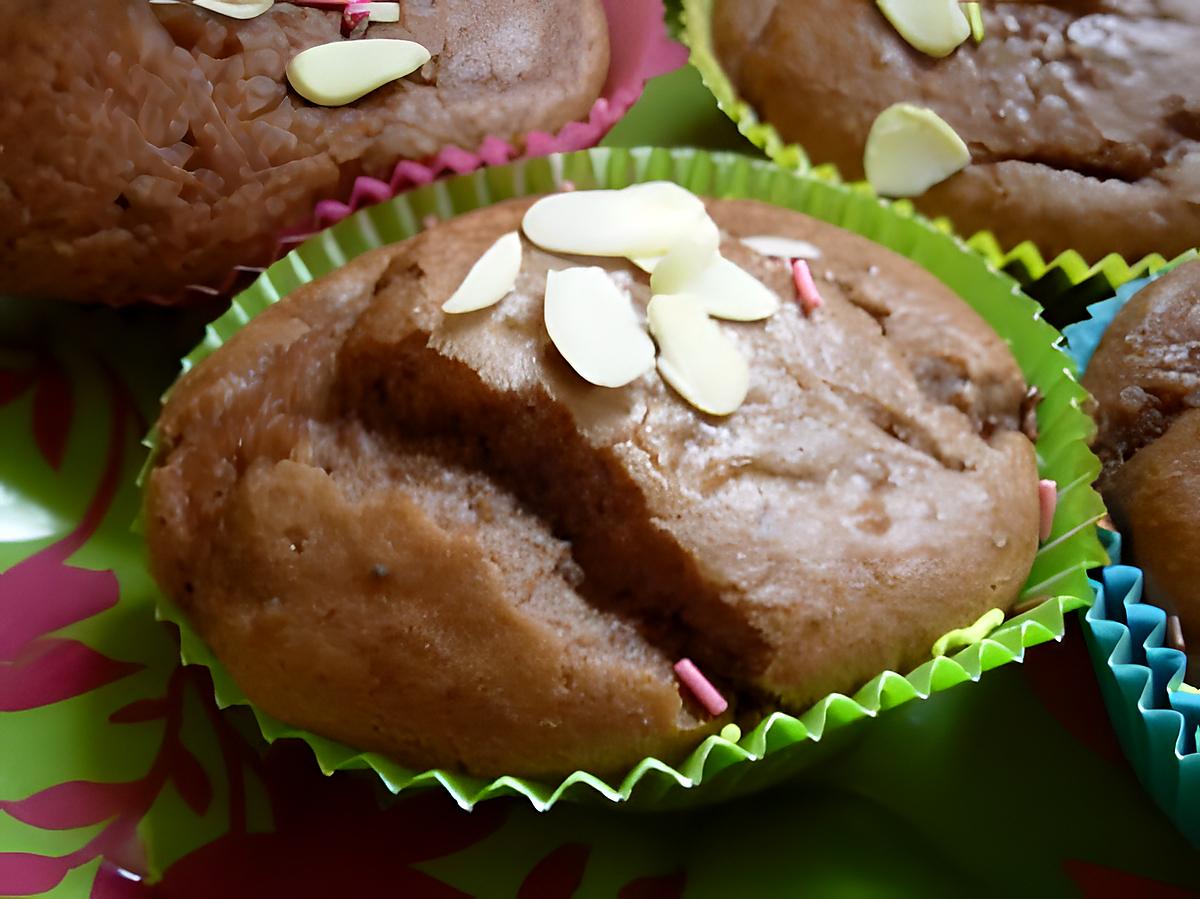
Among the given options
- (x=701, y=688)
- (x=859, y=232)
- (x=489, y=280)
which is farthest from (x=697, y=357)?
(x=859, y=232)

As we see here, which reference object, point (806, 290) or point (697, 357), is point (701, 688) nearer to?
point (697, 357)

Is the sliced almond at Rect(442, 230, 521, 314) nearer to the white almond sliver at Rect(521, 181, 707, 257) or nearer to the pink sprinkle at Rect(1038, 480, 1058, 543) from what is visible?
the white almond sliver at Rect(521, 181, 707, 257)

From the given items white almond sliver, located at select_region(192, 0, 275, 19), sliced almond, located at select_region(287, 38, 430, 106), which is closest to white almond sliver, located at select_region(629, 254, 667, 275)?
sliced almond, located at select_region(287, 38, 430, 106)

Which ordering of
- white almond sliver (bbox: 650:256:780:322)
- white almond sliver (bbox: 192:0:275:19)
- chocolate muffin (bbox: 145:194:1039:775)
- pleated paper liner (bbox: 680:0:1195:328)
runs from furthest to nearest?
pleated paper liner (bbox: 680:0:1195:328) < white almond sliver (bbox: 192:0:275:19) < white almond sliver (bbox: 650:256:780:322) < chocolate muffin (bbox: 145:194:1039:775)

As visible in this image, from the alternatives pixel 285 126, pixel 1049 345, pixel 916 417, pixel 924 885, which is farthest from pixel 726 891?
pixel 285 126

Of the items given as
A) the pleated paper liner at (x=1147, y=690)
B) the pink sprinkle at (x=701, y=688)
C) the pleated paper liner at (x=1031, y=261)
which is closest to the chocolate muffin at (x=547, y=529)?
the pink sprinkle at (x=701, y=688)

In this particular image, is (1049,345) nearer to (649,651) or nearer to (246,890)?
(649,651)
